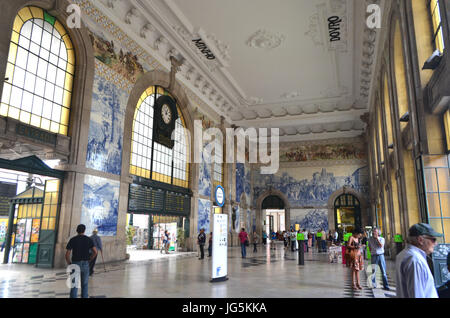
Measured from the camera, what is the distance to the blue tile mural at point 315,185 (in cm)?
2811

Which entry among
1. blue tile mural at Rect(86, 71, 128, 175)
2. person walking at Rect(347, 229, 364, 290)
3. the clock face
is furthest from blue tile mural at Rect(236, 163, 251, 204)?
person walking at Rect(347, 229, 364, 290)

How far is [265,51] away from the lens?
16.8 metres

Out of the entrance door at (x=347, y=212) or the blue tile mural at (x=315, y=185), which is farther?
the blue tile mural at (x=315, y=185)

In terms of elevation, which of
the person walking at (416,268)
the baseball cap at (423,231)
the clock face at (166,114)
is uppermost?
the clock face at (166,114)

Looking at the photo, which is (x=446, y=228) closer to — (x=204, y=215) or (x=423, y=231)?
(x=423, y=231)

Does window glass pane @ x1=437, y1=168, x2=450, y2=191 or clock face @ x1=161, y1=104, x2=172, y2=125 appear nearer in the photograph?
window glass pane @ x1=437, y1=168, x2=450, y2=191

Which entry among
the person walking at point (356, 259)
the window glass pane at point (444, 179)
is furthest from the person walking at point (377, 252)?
the window glass pane at point (444, 179)

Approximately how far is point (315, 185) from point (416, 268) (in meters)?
27.6

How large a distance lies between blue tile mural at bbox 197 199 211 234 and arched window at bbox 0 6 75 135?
1012 cm

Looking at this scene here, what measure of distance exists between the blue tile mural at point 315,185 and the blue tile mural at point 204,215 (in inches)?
446

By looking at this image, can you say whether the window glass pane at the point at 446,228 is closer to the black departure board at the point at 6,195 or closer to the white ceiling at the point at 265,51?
the white ceiling at the point at 265,51

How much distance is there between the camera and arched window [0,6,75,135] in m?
9.12

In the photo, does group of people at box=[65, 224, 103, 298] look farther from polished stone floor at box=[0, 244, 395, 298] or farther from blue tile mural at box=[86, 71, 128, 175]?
blue tile mural at box=[86, 71, 128, 175]

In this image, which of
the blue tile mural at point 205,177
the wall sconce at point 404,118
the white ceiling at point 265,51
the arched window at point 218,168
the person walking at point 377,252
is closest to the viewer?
the person walking at point 377,252
